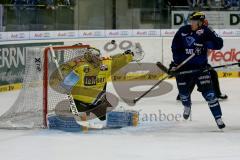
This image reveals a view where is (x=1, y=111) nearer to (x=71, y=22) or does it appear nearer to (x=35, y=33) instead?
(x=35, y=33)

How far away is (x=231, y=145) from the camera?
5453 mm

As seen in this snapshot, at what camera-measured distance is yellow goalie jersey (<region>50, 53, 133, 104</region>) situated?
6473 mm

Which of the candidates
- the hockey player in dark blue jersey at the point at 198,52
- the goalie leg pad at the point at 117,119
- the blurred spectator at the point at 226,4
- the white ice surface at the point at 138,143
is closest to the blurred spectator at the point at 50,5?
the blurred spectator at the point at 226,4

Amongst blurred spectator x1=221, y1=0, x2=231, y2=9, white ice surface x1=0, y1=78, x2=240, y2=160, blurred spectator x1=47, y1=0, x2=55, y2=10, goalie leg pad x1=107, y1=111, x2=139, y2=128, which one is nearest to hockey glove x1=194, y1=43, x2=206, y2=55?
white ice surface x1=0, y1=78, x2=240, y2=160

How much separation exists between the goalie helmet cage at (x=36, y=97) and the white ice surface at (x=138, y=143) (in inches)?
9.8

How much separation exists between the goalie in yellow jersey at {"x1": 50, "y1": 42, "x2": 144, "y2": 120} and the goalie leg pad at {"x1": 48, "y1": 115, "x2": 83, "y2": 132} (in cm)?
41

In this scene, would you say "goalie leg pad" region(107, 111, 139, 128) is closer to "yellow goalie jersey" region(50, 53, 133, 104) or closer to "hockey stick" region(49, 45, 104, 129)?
"hockey stick" region(49, 45, 104, 129)

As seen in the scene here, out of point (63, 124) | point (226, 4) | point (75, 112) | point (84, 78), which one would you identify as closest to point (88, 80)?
point (84, 78)

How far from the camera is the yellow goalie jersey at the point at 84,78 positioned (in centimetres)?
647

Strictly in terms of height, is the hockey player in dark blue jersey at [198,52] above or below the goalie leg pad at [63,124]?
above

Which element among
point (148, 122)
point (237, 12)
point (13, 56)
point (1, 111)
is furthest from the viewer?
point (237, 12)

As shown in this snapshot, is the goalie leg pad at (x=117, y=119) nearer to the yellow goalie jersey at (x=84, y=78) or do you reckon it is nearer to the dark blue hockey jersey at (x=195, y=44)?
the yellow goalie jersey at (x=84, y=78)

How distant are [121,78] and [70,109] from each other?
13.5 ft

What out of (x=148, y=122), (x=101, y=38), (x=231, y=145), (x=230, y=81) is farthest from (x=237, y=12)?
(x=231, y=145)
